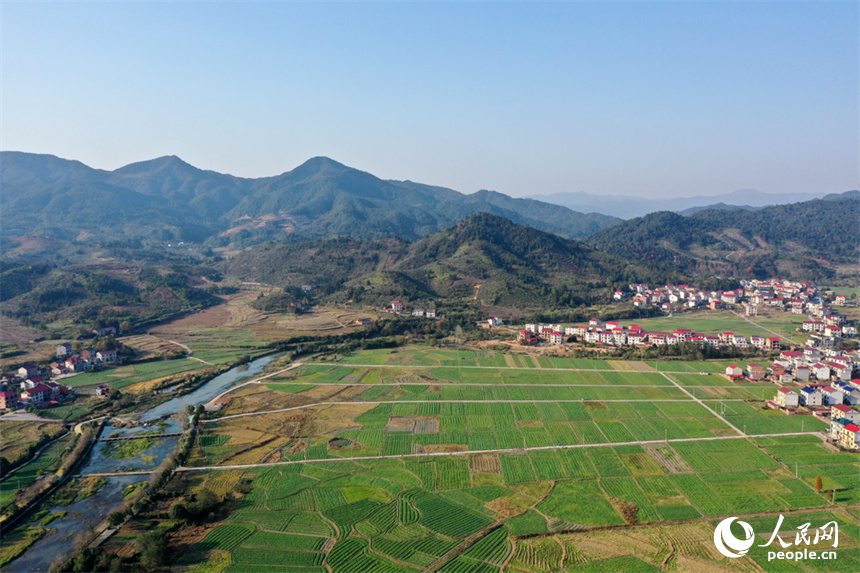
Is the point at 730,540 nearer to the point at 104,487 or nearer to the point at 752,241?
the point at 104,487

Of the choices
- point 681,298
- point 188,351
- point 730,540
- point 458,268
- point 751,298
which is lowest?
point 730,540

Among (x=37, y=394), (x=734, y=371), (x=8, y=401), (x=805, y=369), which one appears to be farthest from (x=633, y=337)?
(x=8, y=401)

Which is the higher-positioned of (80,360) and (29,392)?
(80,360)

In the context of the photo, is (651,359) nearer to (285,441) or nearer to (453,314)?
(453,314)

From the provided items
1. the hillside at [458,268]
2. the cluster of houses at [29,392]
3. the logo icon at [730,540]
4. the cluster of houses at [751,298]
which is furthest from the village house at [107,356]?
the cluster of houses at [751,298]

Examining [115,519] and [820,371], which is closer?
[115,519]

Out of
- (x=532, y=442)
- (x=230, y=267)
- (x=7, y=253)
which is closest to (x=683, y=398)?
(x=532, y=442)
